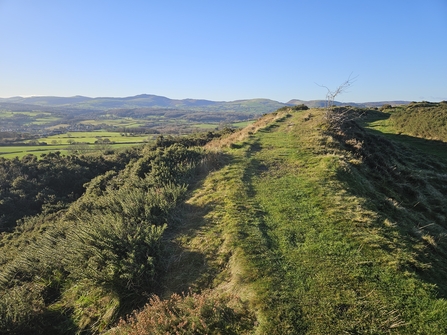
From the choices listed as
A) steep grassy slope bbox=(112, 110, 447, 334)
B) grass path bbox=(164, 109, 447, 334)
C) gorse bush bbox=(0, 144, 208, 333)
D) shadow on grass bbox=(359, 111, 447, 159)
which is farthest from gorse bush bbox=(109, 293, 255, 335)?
shadow on grass bbox=(359, 111, 447, 159)

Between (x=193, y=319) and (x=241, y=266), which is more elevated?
(x=241, y=266)

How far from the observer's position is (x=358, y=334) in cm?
444

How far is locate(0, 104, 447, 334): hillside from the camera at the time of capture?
4.84m

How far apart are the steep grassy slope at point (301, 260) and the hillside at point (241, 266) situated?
1.1 inches

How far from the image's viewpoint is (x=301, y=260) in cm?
629

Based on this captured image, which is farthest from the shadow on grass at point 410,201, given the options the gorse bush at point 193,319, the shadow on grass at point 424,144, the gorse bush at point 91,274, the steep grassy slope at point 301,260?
the gorse bush at point 91,274

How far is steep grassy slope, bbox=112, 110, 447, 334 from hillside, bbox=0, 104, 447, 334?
3 centimetres

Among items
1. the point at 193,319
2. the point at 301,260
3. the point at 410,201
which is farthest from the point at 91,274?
the point at 410,201

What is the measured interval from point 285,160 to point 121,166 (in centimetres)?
2608

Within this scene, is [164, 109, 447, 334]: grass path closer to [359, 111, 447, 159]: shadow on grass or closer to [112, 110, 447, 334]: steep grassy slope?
[112, 110, 447, 334]: steep grassy slope

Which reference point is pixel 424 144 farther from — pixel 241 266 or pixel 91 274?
pixel 91 274

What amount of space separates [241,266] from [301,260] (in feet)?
4.77

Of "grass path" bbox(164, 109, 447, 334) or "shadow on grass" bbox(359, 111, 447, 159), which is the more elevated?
"shadow on grass" bbox(359, 111, 447, 159)

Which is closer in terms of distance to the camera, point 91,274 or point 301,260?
point 91,274
